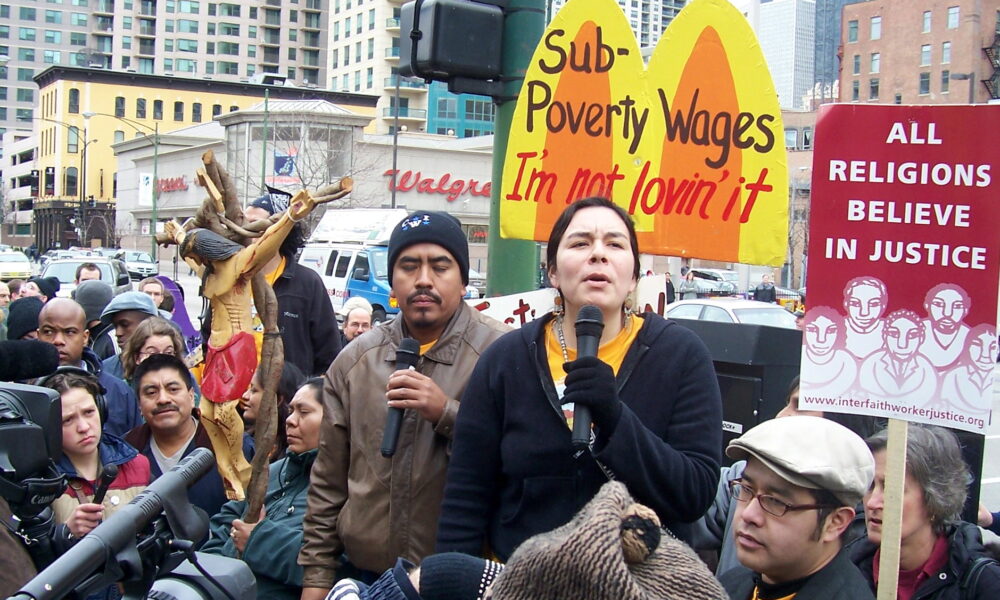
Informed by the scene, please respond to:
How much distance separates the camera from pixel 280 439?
4.79 metres

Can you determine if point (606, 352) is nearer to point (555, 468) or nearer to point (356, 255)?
point (555, 468)

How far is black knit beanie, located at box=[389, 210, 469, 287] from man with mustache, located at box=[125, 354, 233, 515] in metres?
1.65

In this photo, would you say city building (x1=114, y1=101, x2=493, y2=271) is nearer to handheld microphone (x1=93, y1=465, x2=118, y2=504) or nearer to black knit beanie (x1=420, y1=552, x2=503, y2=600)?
handheld microphone (x1=93, y1=465, x2=118, y2=504)

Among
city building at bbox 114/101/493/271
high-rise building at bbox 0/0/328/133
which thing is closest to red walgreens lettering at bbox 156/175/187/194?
city building at bbox 114/101/493/271

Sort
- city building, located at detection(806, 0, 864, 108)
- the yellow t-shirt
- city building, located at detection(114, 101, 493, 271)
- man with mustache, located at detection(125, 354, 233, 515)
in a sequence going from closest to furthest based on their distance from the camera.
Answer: the yellow t-shirt → man with mustache, located at detection(125, 354, 233, 515) → city building, located at detection(114, 101, 493, 271) → city building, located at detection(806, 0, 864, 108)

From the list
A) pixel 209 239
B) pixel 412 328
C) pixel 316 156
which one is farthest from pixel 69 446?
pixel 316 156

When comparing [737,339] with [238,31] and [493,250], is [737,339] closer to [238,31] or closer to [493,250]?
[493,250]

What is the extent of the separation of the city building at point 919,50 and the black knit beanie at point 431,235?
81.8 metres

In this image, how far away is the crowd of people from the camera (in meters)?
2.43

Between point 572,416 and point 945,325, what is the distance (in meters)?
1.38

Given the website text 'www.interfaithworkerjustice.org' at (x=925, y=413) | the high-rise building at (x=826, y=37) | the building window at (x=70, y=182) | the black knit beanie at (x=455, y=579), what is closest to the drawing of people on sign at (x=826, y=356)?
the website text 'www.interfaithworkerjustice.org' at (x=925, y=413)

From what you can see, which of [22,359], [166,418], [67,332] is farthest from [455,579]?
[67,332]

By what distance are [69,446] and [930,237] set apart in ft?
10.7

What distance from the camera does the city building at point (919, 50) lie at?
81188 mm
